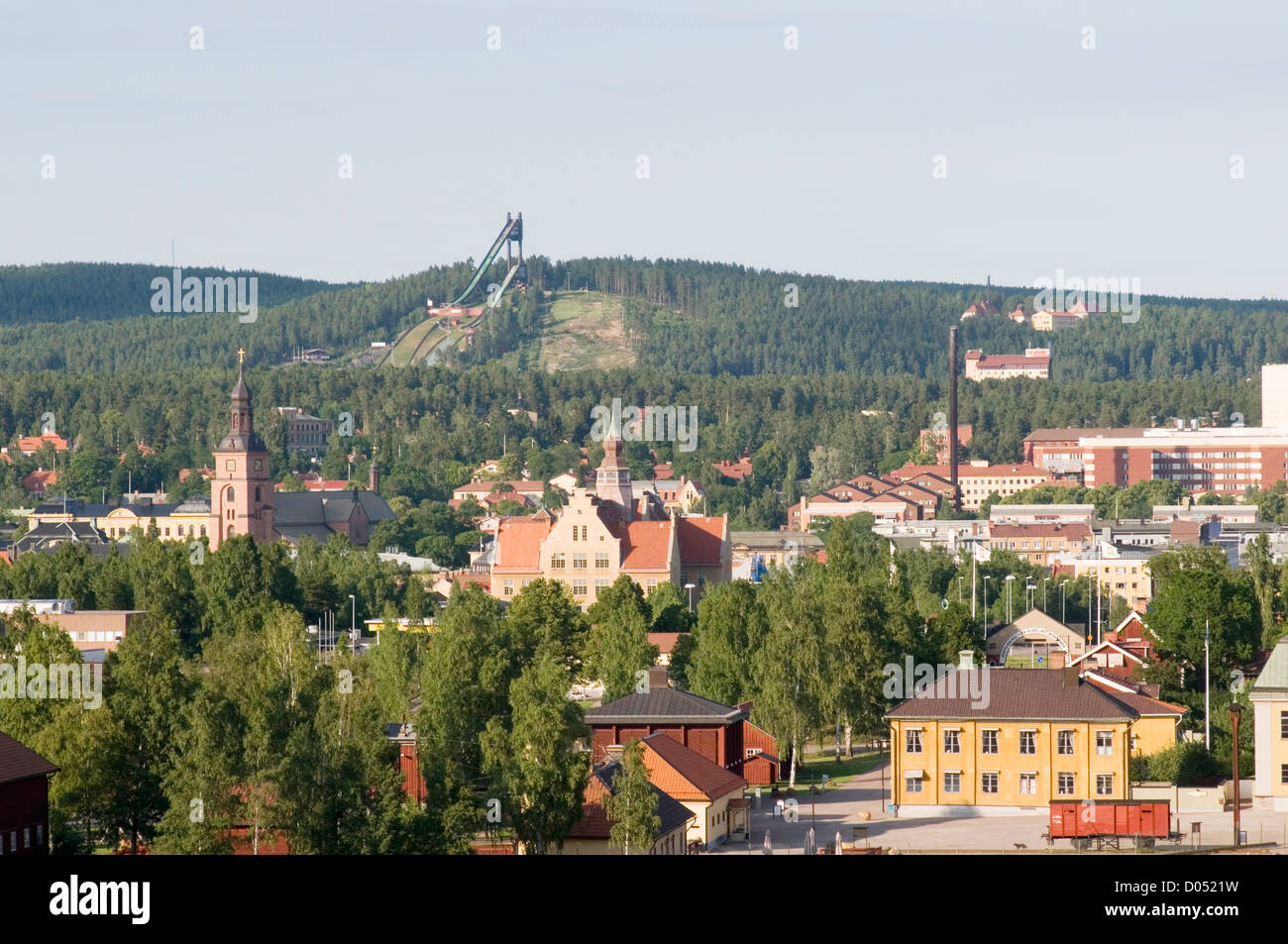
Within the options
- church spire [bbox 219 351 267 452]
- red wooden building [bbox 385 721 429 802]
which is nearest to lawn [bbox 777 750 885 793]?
red wooden building [bbox 385 721 429 802]

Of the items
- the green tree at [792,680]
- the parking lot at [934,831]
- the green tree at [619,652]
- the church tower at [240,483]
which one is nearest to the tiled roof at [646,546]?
the green tree at [619,652]

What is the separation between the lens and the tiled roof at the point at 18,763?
35625 mm

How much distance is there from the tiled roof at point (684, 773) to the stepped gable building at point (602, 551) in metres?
50.0

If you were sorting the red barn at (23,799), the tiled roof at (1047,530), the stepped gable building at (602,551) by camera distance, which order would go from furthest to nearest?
the tiled roof at (1047,530) < the stepped gable building at (602,551) < the red barn at (23,799)

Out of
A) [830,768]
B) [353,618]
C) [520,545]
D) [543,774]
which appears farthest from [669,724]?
[520,545]

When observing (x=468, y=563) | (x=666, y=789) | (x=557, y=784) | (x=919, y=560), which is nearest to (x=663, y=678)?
(x=666, y=789)

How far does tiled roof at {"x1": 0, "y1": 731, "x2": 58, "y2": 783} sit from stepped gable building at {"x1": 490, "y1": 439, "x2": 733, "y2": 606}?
57.1 meters

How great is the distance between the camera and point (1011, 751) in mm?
45219

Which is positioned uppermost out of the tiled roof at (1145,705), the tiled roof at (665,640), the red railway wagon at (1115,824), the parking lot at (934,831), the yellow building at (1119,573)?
the tiled roof at (1145,705)

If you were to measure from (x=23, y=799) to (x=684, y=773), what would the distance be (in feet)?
39.0

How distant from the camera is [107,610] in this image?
266 feet

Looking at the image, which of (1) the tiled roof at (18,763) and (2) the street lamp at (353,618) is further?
(2) the street lamp at (353,618)

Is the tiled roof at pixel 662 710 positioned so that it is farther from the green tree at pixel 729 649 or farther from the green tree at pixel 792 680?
the green tree at pixel 729 649

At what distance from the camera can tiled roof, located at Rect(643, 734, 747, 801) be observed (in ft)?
133
